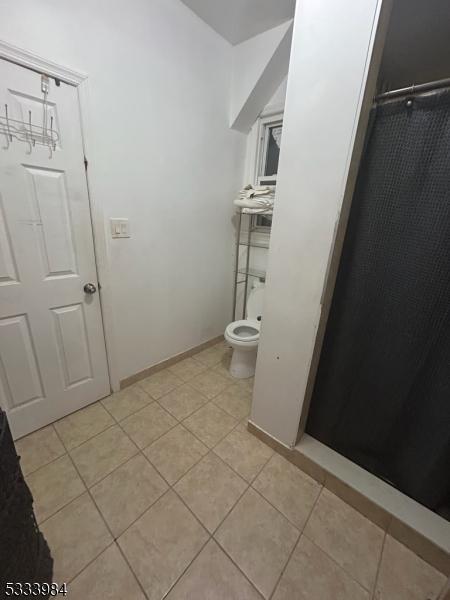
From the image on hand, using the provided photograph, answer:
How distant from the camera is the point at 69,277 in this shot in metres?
1.43

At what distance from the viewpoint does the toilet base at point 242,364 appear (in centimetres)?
207

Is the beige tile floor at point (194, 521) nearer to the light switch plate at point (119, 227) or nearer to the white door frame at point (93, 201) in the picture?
the white door frame at point (93, 201)

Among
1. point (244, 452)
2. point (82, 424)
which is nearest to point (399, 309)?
point (244, 452)

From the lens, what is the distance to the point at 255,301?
234cm

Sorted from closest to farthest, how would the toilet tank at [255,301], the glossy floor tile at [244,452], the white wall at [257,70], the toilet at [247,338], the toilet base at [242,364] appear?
the glossy floor tile at [244,452] < the white wall at [257,70] < the toilet at [247,338] < the toilet base at [242,364] < the toilet tank at [255,301]

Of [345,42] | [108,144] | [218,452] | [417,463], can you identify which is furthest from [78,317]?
[417,463]

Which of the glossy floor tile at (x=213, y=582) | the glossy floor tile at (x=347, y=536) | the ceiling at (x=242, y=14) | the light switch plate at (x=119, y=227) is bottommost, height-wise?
the glossy floor tile at (x=213, y=582)

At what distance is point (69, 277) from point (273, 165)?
6.45 feet

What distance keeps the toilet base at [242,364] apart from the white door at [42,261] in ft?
3.66

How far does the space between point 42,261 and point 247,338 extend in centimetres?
144

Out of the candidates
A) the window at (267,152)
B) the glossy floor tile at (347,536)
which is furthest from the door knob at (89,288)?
the glossy floor tile at (347,536)

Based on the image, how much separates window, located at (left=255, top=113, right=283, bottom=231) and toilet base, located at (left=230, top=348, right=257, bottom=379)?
1.22 meters

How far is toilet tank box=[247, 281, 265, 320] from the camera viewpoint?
2314 mm

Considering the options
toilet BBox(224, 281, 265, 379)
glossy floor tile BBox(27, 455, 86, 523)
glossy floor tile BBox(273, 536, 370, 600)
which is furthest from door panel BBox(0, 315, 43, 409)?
glossy floor tile BBox(273, 536, 370, 600)
